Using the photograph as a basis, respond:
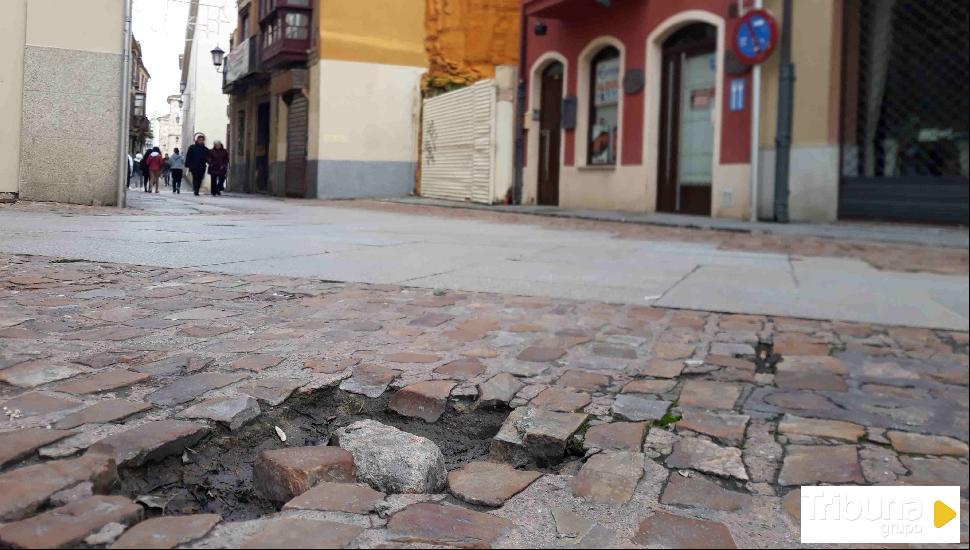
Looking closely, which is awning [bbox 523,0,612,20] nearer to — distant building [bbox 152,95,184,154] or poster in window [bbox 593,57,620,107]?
poster in window [bbox 593,57,620,107]

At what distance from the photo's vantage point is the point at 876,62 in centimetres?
839

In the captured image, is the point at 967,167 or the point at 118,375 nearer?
the point at 118,375

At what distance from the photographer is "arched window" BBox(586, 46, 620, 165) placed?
46.4 feet

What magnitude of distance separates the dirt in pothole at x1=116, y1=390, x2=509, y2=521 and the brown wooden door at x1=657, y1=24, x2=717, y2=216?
10.6m

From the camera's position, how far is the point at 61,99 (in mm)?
9453

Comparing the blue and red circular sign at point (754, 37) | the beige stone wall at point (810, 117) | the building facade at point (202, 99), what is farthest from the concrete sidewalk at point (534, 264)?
the building facade at point (202, 99)

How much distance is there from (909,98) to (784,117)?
2014mm

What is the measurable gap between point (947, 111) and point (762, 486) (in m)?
7.73

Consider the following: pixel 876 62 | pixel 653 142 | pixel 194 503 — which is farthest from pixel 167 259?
pixel 653 142

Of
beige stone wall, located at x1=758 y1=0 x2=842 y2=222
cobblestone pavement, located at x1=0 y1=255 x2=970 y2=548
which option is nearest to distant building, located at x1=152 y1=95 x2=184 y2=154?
beige stone wall, located at x1=758 y1=0 x2=842 y2=222

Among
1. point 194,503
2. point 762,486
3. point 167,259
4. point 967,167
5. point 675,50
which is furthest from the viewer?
point 675,50

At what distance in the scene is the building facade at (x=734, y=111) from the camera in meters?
8.21

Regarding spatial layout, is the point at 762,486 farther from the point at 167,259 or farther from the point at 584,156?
the point at 584,156

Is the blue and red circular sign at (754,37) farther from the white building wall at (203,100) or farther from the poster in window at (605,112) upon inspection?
the white building wall at (203,100)
